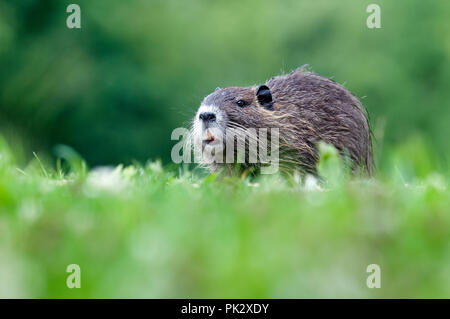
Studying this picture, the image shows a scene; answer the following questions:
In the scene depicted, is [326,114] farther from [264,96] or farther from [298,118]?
[264,96]

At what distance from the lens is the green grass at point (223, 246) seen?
6.17 feet

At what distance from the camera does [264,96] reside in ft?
16.7

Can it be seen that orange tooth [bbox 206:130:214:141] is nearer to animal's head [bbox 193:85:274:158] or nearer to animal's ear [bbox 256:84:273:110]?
animal's head [bbox 193:85:274:158]

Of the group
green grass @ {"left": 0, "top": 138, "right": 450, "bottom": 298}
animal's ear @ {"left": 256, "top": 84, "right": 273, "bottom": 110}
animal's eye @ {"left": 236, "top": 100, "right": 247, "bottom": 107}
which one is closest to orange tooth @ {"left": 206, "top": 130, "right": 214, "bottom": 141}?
animal's eye @ {"left": 236, "top": 100, "right": 247, "bottom": 107}

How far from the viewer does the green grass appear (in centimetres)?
188

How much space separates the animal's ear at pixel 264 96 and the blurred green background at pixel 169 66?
A: 36.6 feet

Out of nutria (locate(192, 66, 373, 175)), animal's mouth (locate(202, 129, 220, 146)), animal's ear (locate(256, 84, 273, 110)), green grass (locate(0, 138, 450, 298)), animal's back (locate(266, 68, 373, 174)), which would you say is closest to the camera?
green grass (locate(0, 138, 450, 298))

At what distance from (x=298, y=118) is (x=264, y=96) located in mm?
344

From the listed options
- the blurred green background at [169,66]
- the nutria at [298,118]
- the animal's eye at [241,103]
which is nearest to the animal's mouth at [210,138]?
the nutria at [298,118]

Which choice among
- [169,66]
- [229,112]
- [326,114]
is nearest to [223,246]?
[229,112]

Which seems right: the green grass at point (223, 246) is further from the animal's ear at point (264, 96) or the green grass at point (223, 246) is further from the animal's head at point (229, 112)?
the animal's ear at point (264, 96)

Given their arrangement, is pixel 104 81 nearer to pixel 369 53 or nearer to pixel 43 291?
pixel 369 53

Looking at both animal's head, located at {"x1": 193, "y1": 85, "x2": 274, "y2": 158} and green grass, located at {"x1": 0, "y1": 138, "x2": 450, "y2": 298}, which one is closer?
green grass, located at {"x1": 0, "y1": 138, "x2": 450, "y2": 298}
